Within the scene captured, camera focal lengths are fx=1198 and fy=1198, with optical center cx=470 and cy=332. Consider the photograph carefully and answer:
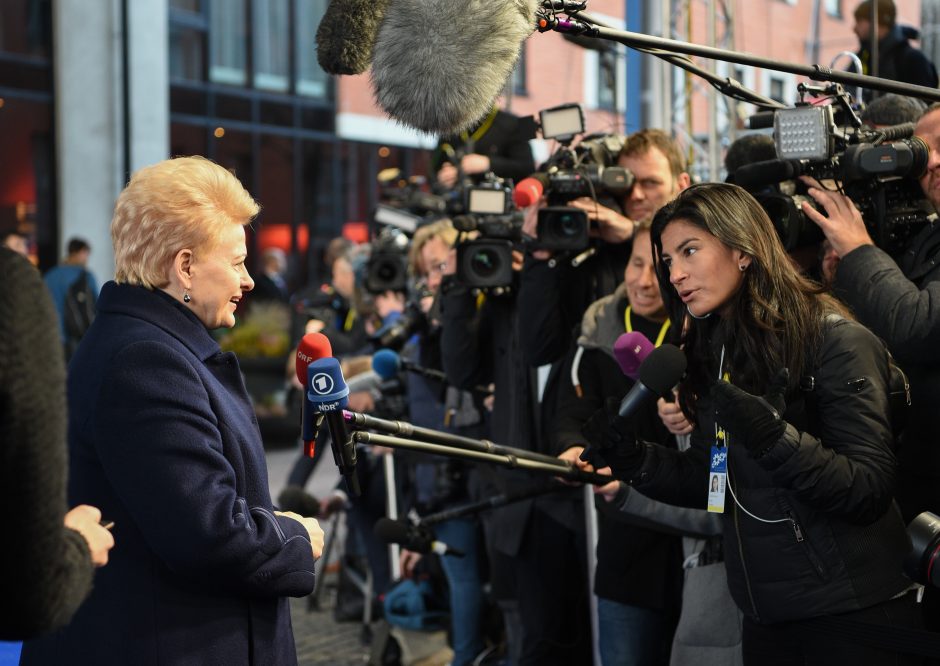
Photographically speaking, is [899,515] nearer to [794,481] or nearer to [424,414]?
[794,481]

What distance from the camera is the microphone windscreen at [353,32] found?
7.76 feet

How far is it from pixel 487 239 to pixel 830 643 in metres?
2.13

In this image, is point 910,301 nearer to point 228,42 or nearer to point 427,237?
point 427,237

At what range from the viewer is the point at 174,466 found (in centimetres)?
218

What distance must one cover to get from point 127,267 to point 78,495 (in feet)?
1.49

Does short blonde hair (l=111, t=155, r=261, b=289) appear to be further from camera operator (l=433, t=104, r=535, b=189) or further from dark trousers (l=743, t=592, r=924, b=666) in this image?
camera operator (l=433, t=104, r=535, b=189)

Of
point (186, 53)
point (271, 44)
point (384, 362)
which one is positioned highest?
point (271, 44)

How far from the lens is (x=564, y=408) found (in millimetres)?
3629

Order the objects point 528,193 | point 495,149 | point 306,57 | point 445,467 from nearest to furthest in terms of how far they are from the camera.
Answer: point 528,193 < point 445,467 < point 495,149 < point 306,57

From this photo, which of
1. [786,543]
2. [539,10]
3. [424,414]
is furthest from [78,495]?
[424,414]

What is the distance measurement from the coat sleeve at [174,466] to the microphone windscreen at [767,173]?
58.1 inches

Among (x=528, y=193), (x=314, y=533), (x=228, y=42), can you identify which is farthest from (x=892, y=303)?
(x=228, y=42)

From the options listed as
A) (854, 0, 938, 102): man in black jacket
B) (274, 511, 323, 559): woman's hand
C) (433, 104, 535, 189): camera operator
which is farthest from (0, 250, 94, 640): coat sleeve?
(854, 0, 938, 102): man in black jacket

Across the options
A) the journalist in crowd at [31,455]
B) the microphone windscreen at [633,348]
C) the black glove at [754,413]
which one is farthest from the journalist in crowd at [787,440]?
the journalist in crowd at [31,455]
